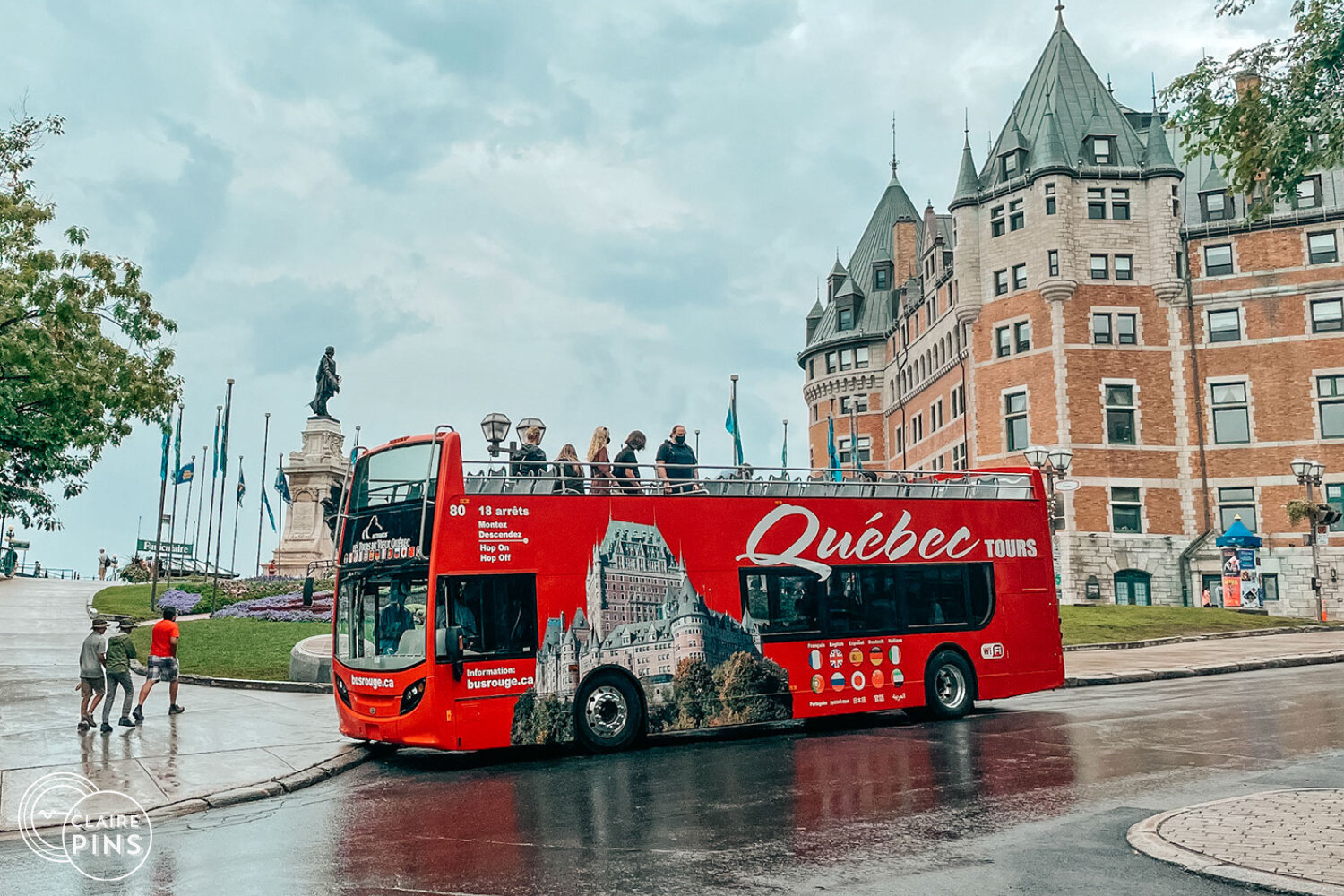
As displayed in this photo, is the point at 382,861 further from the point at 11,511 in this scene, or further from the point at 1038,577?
the point at 11,511

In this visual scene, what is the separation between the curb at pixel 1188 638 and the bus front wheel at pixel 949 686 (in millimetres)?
13566

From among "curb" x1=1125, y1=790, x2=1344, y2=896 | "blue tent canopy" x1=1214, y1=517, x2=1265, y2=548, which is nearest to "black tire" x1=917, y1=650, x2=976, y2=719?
→ "curb" x1=1125, y1=790, x2=1344, y2=896

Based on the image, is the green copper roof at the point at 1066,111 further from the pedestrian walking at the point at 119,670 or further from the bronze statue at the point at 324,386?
the pedestrian walking at the point at 119,670

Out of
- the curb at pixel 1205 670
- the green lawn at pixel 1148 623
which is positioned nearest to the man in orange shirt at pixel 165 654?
the curb at pixel 1205 670

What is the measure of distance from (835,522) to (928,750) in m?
3.86

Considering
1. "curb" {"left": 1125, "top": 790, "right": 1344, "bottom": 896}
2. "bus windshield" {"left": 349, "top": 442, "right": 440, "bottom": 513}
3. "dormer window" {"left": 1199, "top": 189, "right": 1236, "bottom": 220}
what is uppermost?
"dormer window" {"left": 1199, "top": 189, "right": 1236, "bottom": 220}

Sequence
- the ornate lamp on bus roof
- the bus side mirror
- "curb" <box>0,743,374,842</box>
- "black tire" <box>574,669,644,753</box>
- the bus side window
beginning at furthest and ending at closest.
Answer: the ornate lamp on bus roof → "black tire" <box>574,669,644,753</box> → the bus side window → the bus side mirror → "curb" <box>0,743,374,842</box>

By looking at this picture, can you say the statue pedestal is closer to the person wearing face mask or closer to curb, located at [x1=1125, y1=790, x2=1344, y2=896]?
the person wearing face mask

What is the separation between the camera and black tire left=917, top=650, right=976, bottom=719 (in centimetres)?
1648

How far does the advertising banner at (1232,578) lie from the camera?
41.0 metres

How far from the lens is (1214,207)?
170 feet

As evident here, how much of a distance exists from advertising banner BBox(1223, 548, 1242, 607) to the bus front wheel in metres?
28.8

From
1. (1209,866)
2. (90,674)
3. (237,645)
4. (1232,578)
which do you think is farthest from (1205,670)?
(237,645)

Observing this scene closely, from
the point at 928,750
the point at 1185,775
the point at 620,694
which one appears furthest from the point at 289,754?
the point at 1185,775
